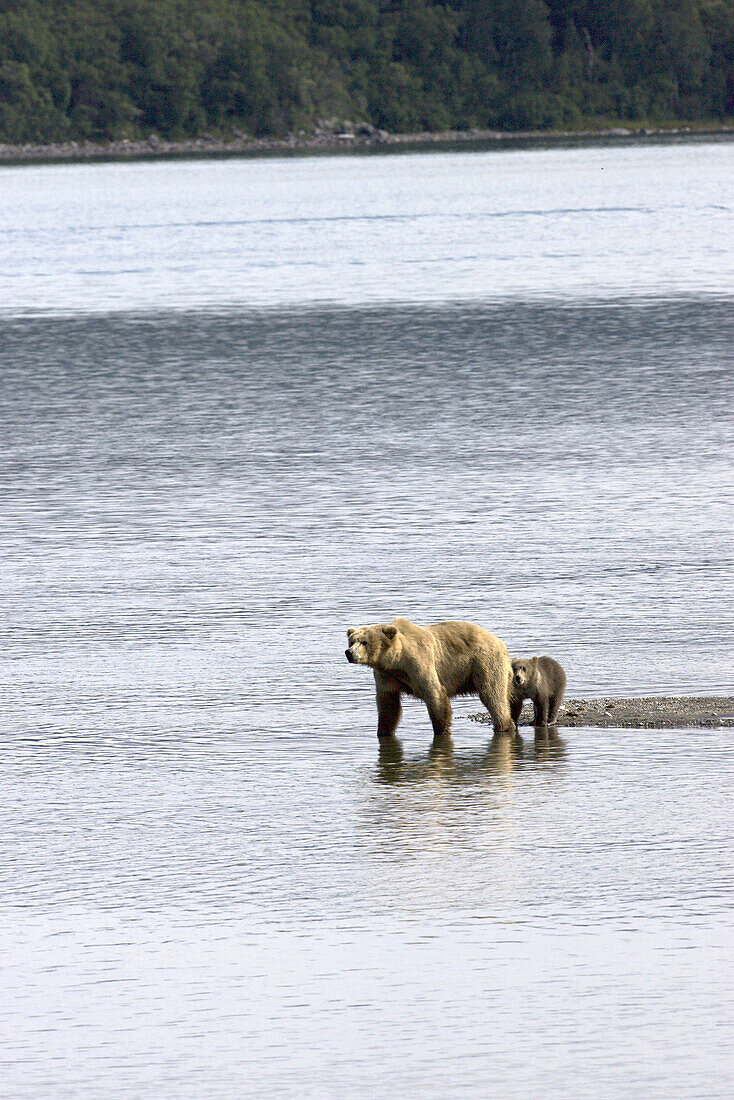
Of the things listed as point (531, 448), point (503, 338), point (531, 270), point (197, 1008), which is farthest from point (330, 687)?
point (531, 270)

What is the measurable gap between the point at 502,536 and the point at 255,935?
8.17 metres

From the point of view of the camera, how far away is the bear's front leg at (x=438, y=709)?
955 cm

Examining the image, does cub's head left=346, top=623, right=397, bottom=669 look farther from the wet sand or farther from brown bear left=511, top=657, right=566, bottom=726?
the wet sand

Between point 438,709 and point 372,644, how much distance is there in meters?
0.69

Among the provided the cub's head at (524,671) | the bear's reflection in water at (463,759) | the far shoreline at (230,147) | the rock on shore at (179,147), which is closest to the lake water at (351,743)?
the bear's reflection in water at (463,759)

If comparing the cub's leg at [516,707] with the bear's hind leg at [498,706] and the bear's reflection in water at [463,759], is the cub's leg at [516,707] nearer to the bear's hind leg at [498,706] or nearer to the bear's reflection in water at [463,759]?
the bear's hind leg at [498,706]

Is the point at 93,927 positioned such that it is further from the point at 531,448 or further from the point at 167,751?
the point at 531,448

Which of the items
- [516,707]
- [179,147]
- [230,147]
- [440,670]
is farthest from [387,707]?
[230,147]

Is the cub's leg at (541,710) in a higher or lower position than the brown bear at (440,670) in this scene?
lower

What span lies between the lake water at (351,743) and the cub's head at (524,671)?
0.32m

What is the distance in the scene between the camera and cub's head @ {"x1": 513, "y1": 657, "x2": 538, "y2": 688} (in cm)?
954

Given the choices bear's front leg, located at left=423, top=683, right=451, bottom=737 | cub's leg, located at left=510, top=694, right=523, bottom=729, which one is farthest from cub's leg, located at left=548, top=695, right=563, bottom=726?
bear's front leg, located at left=423, top=683, right=451, bottom=737

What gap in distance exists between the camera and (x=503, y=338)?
31.6 metres

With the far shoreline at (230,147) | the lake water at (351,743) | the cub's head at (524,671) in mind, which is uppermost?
the far shoreline at (230,147)
